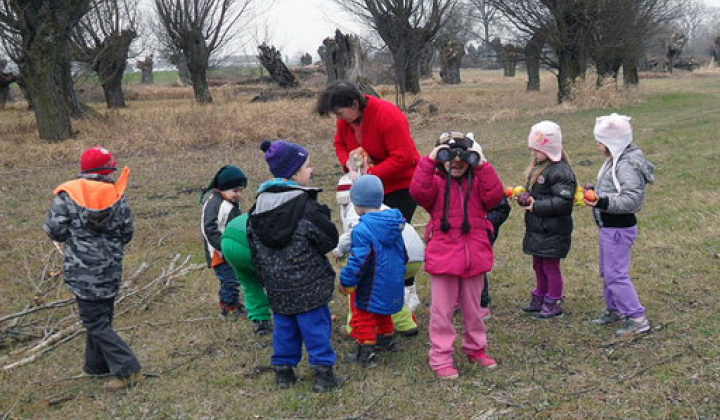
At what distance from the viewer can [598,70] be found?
28.8 m

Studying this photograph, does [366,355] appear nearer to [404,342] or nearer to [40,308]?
[404,342]

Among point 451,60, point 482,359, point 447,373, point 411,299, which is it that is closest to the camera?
point 447,373

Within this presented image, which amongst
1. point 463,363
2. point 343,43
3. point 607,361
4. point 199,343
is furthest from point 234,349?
point 343,43

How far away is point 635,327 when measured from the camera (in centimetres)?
466

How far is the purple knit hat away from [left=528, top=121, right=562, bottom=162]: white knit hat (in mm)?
1676

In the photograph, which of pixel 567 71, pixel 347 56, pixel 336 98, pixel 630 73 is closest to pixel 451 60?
pixel 630 73

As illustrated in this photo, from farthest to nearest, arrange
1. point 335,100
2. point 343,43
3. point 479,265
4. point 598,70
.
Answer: point 598,70 < point 343,43 < point 335,100 < point 479,265

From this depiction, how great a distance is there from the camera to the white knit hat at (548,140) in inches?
188

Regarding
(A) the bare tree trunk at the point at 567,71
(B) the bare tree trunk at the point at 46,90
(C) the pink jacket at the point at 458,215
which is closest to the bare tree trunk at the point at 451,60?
(A) the bare tree trunk at the point at 567,71

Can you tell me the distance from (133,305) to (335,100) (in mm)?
2618

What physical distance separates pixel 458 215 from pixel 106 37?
23.9 m

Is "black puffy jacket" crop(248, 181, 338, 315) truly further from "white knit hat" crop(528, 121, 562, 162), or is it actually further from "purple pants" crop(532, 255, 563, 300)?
"purple pants" crop(532, 255, 563, 300)

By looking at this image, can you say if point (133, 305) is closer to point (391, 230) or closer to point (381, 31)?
point (391, 230)

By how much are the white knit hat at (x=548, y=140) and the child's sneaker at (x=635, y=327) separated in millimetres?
1213
